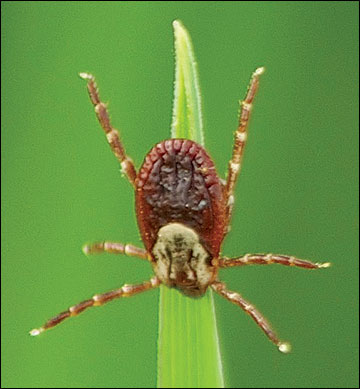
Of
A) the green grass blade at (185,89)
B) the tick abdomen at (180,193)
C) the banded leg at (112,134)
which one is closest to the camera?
the green grass blade at (185,89)

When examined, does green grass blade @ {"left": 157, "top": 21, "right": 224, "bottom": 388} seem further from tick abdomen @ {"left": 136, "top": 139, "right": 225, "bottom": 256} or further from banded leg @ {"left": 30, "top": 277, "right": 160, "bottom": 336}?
banded leg @ {"left": 30, "top": 277, "right": 160, "bottom": 336}

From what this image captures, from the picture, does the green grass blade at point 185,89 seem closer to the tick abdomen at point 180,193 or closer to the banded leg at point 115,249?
the tick abdomen at point 180,193

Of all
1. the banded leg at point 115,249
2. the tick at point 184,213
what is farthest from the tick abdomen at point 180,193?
the banded leg at point 115,249

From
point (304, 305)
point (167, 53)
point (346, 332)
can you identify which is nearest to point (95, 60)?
point (167, 53)

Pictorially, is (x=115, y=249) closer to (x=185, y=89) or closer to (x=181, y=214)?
(x=181, y=214)

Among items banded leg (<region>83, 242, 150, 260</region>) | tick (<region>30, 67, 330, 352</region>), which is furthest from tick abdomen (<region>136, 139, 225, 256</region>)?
banded leg (<region>83, 242, 150, 260</region>)

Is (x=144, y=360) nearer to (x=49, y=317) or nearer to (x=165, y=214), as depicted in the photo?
(x=49, y=317)
